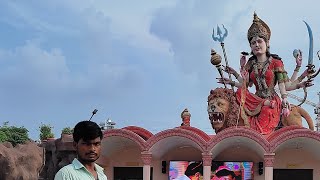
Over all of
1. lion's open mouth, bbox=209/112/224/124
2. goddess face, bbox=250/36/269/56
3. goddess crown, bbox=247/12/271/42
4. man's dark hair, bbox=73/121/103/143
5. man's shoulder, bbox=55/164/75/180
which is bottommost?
man's shoulder, bbox=55/164/75/180

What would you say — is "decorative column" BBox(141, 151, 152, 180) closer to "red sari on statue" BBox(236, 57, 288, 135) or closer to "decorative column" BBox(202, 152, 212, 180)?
"decorative column" BBox(202, 152, 212, 180)

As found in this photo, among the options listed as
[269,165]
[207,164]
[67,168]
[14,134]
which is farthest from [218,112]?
[14,134]

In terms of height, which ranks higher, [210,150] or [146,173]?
[210,150]

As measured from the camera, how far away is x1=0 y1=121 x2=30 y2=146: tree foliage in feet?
138

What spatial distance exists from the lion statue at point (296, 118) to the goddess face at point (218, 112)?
186 cm

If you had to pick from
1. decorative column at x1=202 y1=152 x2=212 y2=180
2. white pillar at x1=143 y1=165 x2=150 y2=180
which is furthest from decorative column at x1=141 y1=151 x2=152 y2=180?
decorative column at x1=202 y1=152 x2=212 y2=180

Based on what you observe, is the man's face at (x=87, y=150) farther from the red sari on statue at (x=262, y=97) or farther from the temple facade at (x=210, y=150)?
the red sari on statue at (x=262, y=97)

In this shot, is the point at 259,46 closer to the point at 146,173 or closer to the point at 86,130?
the point at 146,173

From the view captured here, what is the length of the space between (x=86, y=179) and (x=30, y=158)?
2232cm

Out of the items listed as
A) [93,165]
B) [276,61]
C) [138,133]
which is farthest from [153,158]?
[93,165]

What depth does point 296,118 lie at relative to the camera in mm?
17781

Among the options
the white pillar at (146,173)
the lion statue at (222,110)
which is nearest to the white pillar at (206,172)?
the white pillar at (146,173)

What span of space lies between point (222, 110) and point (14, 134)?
1163 inches

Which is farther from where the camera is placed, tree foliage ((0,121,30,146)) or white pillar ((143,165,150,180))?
tree foliage ((0,121,30,146))
